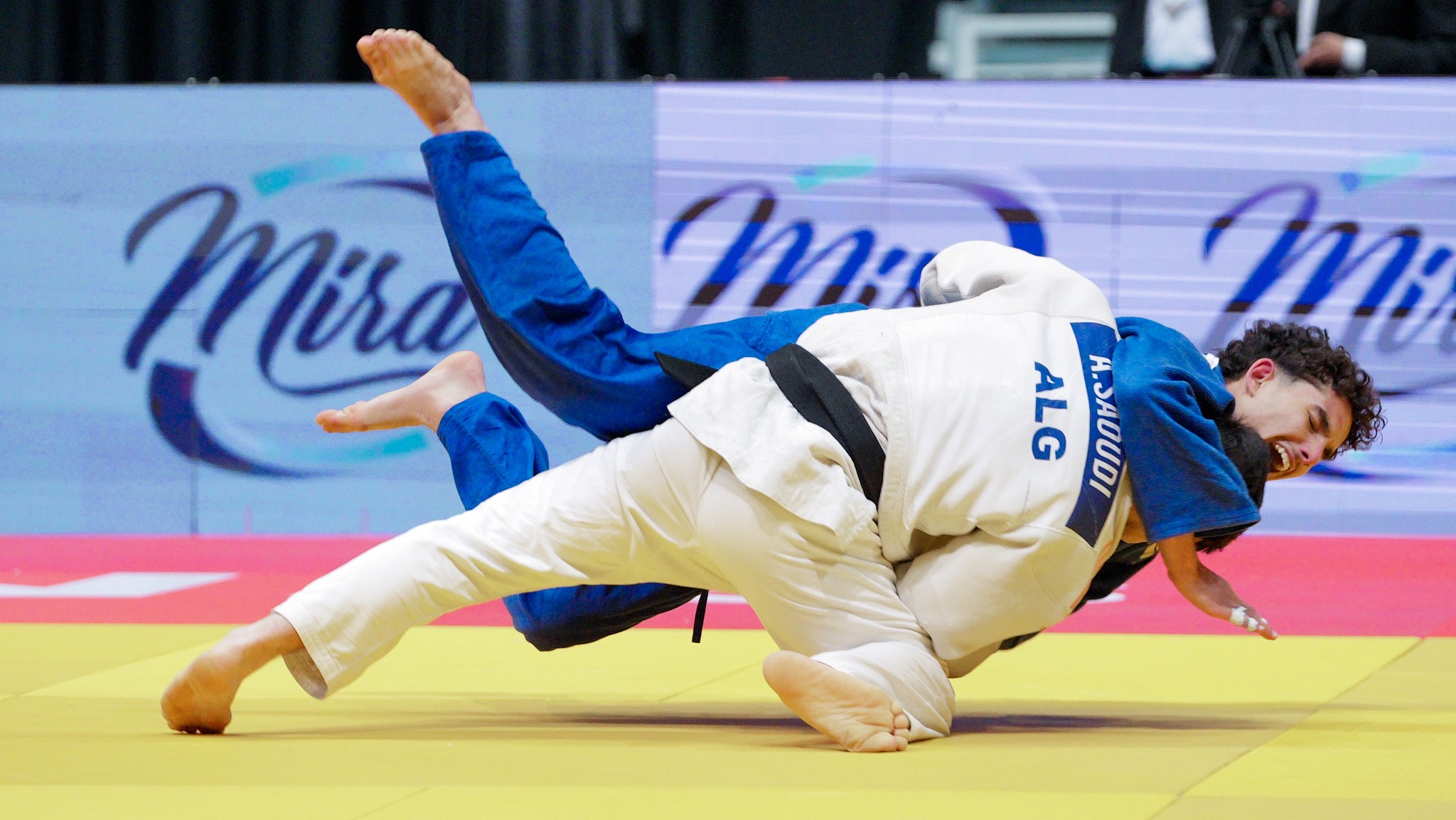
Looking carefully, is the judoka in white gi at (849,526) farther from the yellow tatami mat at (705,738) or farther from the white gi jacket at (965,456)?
the yellow tatami mat at (705,738)

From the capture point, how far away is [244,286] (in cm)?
546

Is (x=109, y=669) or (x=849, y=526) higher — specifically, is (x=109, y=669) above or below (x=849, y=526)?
below

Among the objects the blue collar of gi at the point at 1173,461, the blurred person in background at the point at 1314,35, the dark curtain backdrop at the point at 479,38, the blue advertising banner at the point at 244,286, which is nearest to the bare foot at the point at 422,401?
the blue collar of gi at the point at 1173,461

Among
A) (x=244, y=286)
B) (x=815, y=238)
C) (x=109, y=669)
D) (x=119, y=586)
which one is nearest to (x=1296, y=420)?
(x=109, y=669)

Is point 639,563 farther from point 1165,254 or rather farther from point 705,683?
point 1165,254

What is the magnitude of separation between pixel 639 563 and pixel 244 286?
11.1 ft

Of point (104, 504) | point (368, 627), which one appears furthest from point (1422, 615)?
point (104, 504)

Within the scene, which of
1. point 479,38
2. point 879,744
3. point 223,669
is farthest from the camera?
point 479,38

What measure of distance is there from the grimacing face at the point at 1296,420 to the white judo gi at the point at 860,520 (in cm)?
28

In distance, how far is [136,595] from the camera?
4.29m

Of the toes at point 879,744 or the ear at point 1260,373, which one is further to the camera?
the ear at point 1260,373

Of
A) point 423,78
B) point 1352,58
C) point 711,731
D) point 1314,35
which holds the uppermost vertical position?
point 1314,35

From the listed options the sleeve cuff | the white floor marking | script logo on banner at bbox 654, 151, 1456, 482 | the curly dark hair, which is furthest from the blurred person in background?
the white floor marking

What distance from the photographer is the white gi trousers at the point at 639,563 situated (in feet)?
7.81
